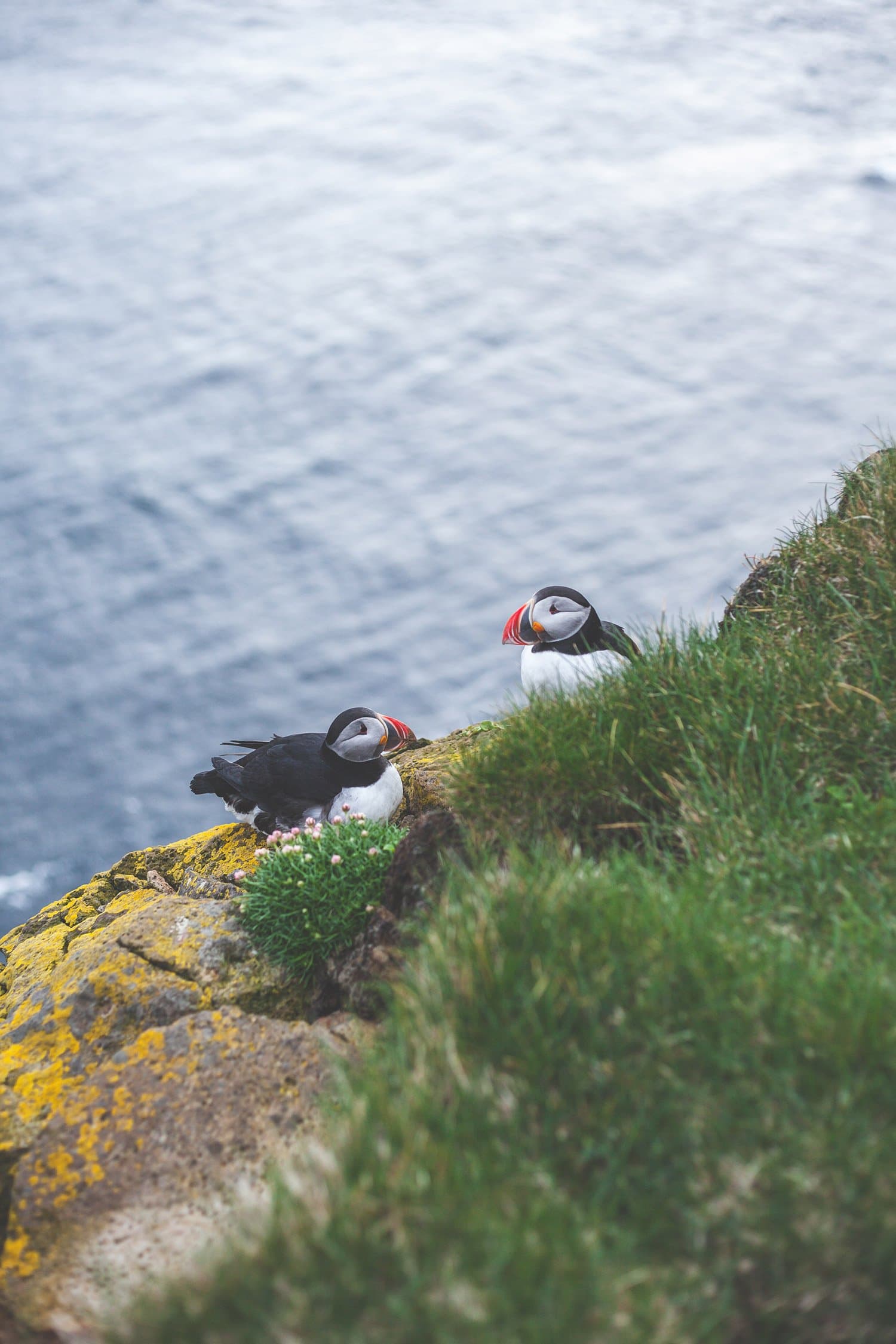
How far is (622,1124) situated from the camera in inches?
109

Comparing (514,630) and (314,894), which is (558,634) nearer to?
(514,630)

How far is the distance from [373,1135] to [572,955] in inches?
30.9

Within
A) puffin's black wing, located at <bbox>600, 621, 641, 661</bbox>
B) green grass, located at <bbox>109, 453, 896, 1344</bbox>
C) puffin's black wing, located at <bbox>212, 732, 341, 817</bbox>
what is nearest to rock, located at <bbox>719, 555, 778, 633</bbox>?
puffin's black wing, located at <bbox>600, 621, 641, 661</bbox>

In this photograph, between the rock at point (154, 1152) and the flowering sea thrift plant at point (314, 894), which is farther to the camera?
the flowering sea thrift plant at point (314, 894)

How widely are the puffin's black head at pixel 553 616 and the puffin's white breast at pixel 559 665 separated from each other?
0.11 m

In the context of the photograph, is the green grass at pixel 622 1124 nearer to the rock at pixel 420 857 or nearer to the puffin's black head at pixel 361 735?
the rock at pixel 420 857

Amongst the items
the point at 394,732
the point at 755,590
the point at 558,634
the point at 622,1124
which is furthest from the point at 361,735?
the point at 622,1124

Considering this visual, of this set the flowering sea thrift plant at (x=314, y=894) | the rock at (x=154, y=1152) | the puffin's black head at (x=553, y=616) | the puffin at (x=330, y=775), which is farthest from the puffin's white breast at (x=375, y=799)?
the rock at (x=154, y=1152)

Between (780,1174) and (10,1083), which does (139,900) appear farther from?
(780,1174)

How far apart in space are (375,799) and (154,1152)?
270 centimetres

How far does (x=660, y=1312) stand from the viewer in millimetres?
2342

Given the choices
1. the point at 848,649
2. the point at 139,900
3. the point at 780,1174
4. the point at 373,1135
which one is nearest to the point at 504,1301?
the point at 373,1135

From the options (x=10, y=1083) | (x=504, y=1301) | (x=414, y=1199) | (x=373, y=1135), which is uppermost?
(x=10, y=1083)

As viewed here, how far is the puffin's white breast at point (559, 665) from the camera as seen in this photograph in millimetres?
5594
